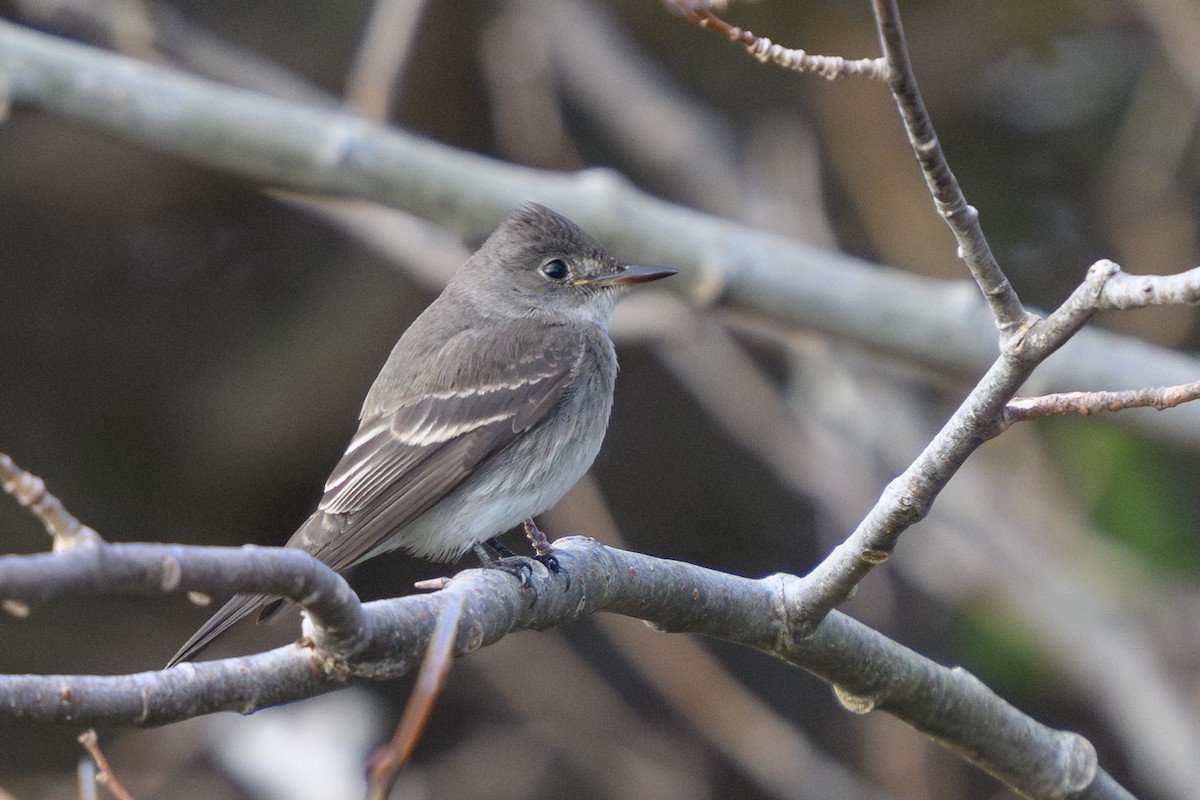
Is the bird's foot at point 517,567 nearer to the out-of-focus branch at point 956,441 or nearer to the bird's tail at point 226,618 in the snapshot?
the bird's tail at point 226,618

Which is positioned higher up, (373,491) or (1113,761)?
(1113,761)

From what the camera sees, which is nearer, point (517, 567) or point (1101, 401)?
point (1101, 401)

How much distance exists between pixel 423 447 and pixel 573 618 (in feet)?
3.67

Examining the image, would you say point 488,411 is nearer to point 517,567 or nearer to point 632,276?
point 632,276

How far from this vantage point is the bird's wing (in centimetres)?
356

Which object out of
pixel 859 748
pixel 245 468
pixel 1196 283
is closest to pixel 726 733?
pixel 859 748

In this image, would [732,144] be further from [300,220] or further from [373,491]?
[373,491]

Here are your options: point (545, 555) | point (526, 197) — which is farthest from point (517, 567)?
point (526, 197)

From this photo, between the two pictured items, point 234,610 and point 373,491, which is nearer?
point 234,610

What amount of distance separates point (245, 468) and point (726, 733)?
2464 mm

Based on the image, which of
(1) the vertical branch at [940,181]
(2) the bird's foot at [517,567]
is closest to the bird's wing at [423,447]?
(2) the bird's foot at [517,567]

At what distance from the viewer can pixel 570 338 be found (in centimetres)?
430

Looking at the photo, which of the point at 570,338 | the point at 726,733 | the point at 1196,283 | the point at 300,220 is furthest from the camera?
the point at 300,220

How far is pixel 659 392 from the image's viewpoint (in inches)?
272
